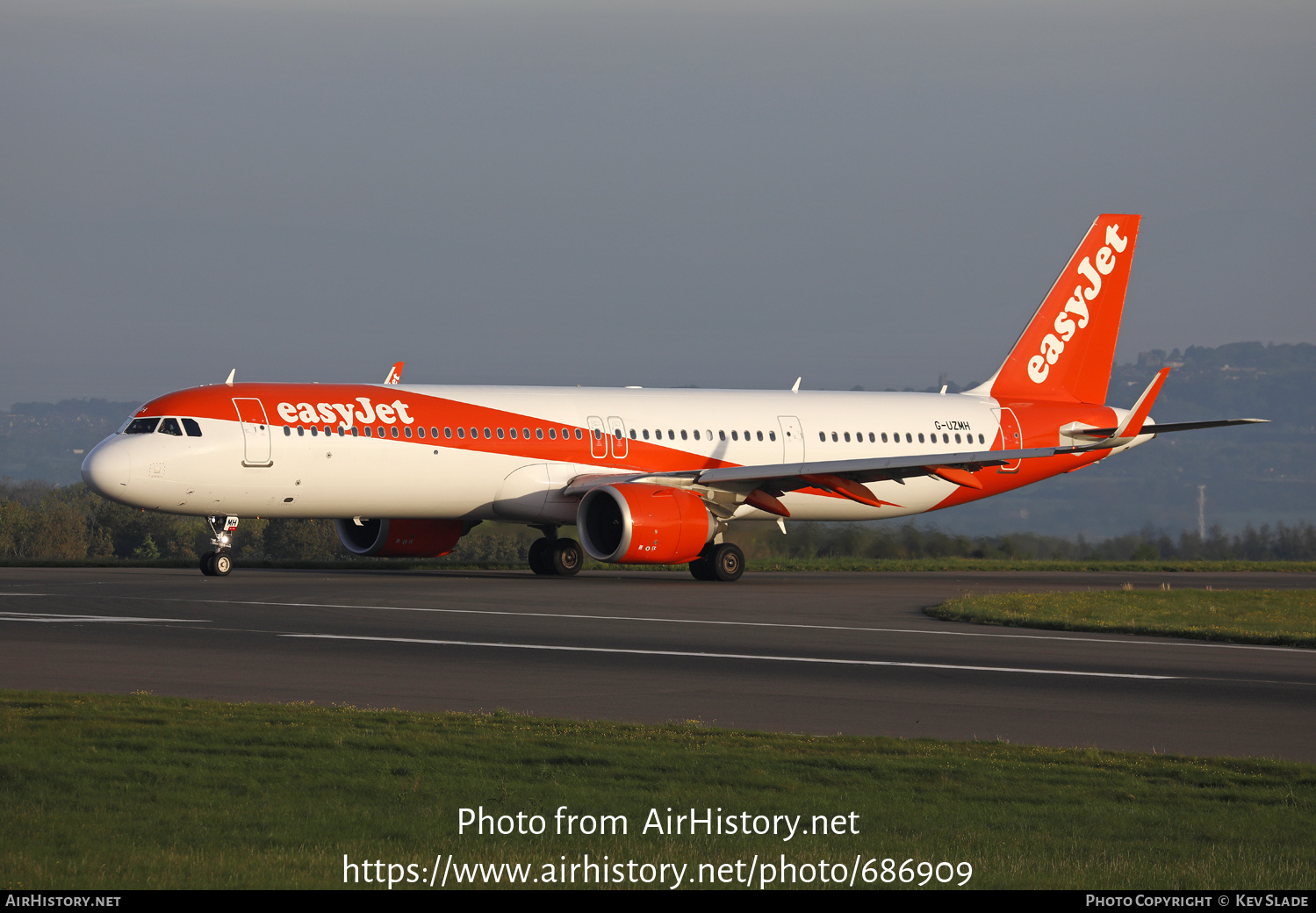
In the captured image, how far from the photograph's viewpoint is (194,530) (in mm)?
65562

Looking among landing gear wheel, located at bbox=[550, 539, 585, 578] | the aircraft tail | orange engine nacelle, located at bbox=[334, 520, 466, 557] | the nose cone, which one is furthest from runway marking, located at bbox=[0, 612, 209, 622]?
the aircraft tail

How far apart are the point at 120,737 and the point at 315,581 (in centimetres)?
1793

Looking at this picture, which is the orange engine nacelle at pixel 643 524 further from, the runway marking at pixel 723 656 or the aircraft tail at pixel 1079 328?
the aircraft tail at pixel 1079 328

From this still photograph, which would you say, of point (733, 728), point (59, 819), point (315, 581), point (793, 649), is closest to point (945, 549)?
point (315, 581)

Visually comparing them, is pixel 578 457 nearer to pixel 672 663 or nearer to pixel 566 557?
pixel 566 557

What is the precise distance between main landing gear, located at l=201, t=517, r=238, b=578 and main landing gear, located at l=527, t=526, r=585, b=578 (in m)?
6.35

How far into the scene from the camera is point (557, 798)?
8273mm

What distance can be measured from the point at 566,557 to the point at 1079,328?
1454 cm

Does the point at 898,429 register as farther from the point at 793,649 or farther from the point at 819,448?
the point at 793,649

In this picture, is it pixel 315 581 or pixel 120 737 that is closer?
pixel 120 737

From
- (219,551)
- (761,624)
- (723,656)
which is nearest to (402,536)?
(219,551)

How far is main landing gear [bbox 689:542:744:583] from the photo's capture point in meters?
29.9

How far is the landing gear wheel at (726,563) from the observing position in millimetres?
29844

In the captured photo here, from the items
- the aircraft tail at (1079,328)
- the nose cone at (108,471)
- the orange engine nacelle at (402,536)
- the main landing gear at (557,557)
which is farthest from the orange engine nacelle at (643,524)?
the aircraft tail at (1079,328)
